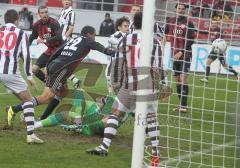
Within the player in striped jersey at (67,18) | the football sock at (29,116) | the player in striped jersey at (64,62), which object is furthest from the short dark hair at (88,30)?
the player in striped jersey at (67,18)

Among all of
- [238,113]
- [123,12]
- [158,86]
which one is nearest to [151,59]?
[158,86]

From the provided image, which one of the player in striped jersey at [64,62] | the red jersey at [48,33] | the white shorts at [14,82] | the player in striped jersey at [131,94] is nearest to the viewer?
the player in striped jersey at [131,94]

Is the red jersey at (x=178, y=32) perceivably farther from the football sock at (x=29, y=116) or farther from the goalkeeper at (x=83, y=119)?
the football sock at (x=29, y=116)

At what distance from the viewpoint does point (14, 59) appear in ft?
27.8

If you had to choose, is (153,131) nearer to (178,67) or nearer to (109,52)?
(178,67)

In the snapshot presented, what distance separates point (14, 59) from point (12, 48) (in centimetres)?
16

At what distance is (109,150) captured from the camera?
327 inches

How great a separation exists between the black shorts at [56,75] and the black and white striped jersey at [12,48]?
49.6 inches

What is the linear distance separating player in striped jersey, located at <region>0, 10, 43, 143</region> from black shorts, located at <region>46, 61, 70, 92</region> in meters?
1.26

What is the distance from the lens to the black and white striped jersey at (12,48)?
8.38 meters

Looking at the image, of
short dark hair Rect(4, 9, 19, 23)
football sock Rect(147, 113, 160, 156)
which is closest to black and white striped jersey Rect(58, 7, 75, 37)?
short dark hair Rect(4, 9, 19, 23)

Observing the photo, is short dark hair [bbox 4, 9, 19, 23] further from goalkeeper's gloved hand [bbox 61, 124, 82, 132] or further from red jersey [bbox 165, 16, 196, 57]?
red jersey [bbox 165, 16, 196, 57]

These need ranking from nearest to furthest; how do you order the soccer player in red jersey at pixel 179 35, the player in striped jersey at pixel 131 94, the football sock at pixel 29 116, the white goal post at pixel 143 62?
the white goal post at pixel 143 62 < the player in striped jersey at pixel 131 94 < the soccer player in red jersey at pixel 179 35 < the football sock at pixel 29 116

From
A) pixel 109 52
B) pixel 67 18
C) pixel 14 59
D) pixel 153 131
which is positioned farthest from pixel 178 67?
pixel 67 18
